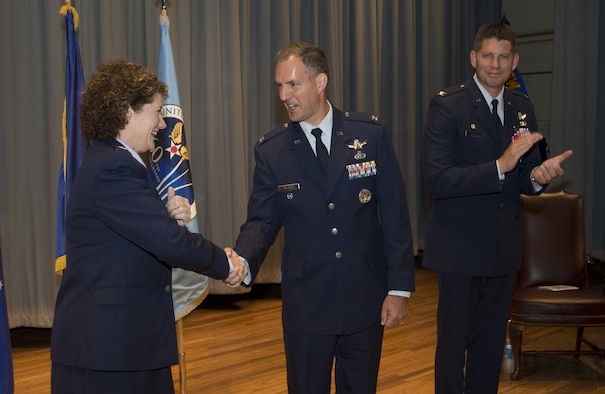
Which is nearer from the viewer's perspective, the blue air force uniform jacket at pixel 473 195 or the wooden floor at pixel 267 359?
the blue air force uniform jacket at pixel 473 195

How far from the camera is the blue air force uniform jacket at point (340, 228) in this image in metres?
2.50

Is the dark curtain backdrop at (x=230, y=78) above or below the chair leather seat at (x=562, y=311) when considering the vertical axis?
above

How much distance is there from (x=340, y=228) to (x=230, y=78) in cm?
386

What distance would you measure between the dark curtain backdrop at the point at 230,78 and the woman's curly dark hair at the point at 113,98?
3.09m

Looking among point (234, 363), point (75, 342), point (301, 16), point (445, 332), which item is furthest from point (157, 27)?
point (75, 342)

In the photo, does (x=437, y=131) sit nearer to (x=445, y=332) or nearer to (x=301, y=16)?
(x=445, y=332)

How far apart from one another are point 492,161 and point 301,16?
4.16 m

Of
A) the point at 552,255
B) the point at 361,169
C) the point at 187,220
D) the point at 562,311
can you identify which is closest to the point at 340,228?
the point at 361,169

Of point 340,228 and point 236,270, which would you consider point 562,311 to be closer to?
point 340,228

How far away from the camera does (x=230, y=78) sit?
20.1 ft

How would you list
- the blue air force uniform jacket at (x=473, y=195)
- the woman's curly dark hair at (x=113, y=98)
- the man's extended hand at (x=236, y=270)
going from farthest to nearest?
the blue air force uniform jacket at (x=473, y=195) < the man's extended hand at (x=236, y=270) < the woman's curly dark hair at (x=113, y=98)

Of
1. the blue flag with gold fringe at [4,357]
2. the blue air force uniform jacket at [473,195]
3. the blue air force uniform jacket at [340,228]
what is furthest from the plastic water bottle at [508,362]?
the blue flag with gold fringe at [4,357]

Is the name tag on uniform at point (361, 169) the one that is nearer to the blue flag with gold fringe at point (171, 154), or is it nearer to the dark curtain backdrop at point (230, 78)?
the blue flag with gold fringe at point (171, 154)

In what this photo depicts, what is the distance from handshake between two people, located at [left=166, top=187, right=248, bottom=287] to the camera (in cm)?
233
